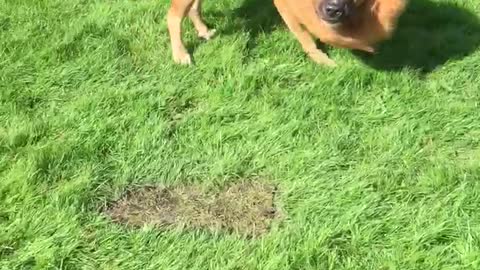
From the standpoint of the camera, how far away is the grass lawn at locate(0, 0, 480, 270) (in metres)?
3.51

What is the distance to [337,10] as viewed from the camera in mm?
4406

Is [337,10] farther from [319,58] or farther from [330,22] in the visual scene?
[319,58]

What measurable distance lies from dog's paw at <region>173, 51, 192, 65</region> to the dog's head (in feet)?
3.21

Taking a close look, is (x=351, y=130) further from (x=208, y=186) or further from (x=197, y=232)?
(x=197, y=232)

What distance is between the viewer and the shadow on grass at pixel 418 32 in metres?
5.05

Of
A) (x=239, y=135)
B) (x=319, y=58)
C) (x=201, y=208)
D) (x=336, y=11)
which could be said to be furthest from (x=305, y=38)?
(x=201, y=208)

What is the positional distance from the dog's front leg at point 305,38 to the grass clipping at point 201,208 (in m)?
1.37

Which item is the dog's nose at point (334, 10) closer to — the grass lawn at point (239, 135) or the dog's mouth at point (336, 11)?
the dog's mouth at point (336, 11)

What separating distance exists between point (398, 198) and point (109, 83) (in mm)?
2055

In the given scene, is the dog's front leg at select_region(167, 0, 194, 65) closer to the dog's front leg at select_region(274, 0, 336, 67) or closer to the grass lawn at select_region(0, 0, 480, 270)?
the grass lawn at select_region(0, 0, 480, 270)

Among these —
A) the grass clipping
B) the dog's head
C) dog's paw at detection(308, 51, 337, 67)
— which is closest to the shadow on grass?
dog's paw at detection(308, 51, 337, 67)

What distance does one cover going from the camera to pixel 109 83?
15.7 ft

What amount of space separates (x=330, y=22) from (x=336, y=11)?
0.42 feet

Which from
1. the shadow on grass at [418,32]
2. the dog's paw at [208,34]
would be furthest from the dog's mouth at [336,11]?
the dog's paw at [208,34]
